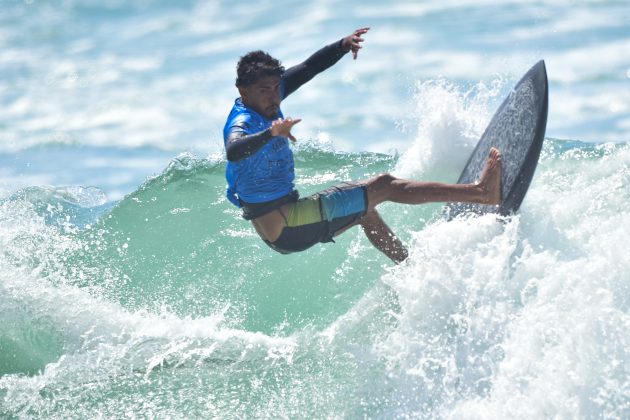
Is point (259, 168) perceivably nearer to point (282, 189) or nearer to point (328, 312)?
point (282, 189)

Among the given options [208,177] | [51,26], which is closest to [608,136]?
[208,177]

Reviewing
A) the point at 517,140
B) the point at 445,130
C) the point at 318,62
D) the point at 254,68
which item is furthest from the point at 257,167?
the point at 445,130

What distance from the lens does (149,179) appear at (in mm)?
8602

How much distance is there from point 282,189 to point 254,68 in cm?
68

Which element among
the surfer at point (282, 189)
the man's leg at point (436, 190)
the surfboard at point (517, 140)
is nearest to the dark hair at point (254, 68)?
the surfer at point (282, 189)

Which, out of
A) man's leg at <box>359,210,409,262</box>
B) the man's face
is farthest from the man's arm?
man's leg at <box>359,210,409,262</box>

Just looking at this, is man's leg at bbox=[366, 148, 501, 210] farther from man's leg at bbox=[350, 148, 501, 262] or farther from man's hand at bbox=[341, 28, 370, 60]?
man's hand at bbox=[341, 28, 370, 60]

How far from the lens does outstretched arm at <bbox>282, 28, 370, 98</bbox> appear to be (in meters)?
5.64

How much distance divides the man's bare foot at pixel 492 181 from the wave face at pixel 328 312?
13 cm

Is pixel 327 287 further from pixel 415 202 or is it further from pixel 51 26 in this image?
pixel 51 26

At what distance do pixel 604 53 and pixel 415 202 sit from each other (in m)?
7.75

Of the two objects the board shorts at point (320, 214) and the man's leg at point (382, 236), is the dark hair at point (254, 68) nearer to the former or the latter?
the board shorts at point (320, 214)

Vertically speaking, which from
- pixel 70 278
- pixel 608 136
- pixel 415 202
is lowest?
pixel 608 136

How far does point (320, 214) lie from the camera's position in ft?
17.4
